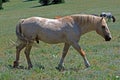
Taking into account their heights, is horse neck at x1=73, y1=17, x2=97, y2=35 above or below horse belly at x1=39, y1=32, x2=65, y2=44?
above

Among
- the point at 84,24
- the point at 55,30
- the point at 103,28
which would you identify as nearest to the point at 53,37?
the point at 55,30

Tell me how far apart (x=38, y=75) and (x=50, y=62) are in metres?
2.80

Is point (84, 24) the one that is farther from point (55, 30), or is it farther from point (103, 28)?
point (55, 30)

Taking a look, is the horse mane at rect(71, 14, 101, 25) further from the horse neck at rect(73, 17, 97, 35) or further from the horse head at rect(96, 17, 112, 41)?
the horse head at rect(96, 17, 112, 41)

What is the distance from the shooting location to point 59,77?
31.2 feet

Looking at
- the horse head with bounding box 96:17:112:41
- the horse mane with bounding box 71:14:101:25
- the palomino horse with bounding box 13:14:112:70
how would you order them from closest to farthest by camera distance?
the palomino horse with bounding box 13:14:112:70 < the horse mane with bounding box 71:14:101:25 < the horse head with bounding box 96:17:112:41

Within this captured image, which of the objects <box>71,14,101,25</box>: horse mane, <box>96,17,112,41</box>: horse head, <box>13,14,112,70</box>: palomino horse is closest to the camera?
<box>13,14,112,70</box>: palomino horse

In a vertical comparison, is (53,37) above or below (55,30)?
below

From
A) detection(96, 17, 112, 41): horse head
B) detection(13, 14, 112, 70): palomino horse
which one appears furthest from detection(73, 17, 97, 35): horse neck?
detection(96, 17, 112, 41): horse head

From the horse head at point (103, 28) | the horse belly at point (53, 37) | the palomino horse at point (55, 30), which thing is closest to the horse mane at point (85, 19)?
the palomino horse at point (55, 30)

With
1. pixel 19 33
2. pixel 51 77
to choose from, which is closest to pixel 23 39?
pixel 19 33

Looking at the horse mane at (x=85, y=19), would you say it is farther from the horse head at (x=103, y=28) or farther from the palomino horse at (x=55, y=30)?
the horse head at (x=103, y=28)

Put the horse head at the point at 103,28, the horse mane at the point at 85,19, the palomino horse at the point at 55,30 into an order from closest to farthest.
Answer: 1. the palomino horse at the point at 55,30
2. the horse mane at the point at 85,19
3. the horse head at the point at 103,28

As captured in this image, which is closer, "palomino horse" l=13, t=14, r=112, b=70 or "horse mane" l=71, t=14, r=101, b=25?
"palomino horse" l=13, t=14, r=112, b=70
